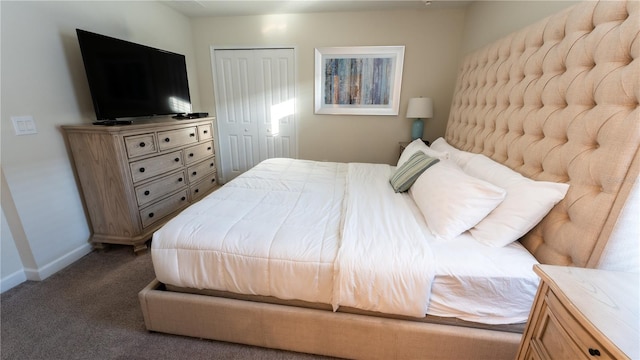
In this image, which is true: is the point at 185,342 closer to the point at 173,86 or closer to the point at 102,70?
the point at 102,70

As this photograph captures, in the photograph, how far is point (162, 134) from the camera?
2326 mm

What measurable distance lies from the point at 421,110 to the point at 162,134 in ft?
9.01

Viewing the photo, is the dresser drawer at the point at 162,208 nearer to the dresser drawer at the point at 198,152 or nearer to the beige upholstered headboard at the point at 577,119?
the dresser drawer at the point at 198,152

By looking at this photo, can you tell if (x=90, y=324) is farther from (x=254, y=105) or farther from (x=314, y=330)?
(x=254, y=105)

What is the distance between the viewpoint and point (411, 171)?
6.21 feet

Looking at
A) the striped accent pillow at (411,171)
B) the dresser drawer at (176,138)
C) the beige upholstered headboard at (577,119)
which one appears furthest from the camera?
Answer: the dresser drawer at (176,138)

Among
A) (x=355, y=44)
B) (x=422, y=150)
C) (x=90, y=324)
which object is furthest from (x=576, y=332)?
(x=355, y=44)

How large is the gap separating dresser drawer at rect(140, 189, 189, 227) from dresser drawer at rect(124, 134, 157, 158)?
1.58 feet

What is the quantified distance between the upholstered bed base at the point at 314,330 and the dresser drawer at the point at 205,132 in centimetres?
190

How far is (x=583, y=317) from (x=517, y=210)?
2.14ft

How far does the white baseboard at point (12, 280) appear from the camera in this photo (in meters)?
1.73

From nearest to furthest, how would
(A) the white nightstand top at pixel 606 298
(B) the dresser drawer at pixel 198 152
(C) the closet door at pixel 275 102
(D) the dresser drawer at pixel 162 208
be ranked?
(A) the white nightstand top at pixel 606 298 → (D) the dresser drawer at pixel 162 208 → (B) the dresser drawer at pixel 198 152 → (C) the closet door at pixel 275 102

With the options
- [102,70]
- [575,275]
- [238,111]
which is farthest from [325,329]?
[238,111]

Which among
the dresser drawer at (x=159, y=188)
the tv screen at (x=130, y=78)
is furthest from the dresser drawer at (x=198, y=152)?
the tv screen at (x=130, y=78)
